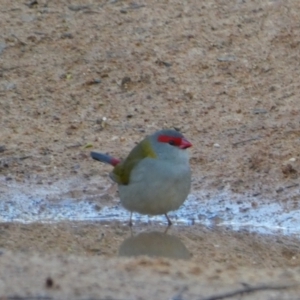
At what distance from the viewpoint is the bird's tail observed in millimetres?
9297

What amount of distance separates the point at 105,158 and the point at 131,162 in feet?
2.14

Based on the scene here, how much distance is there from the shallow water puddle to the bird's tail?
14.6 inches

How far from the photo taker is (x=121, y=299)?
19.2 ft

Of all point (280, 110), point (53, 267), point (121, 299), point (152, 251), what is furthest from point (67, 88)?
point (121, 299)

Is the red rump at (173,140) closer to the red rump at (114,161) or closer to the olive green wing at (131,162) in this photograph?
the olive green wing at (131,162)

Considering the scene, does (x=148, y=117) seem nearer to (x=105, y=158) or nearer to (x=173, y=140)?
(x=105, y=158)

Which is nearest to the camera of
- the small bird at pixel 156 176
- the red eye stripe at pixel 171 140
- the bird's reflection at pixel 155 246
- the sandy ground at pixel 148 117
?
the sandy ground at pixel 148 117

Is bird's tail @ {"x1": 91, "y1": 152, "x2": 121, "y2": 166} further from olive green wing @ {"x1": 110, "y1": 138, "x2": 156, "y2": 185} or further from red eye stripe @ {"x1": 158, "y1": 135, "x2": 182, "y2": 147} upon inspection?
red eye stripe @ {"x1": 158, "y1": 135, "x2": 182, "y2": 147}

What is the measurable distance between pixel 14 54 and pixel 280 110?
3310 mm

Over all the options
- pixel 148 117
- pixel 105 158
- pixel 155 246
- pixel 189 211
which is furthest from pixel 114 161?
pixel 155 246

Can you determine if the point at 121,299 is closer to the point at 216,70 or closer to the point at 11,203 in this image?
the point at 11,203

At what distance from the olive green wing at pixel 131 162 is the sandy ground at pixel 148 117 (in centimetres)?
40

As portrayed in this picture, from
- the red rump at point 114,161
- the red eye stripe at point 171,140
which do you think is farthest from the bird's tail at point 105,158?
the red eye stripe at point 171,140

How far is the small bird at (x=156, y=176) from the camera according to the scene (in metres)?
8.34
